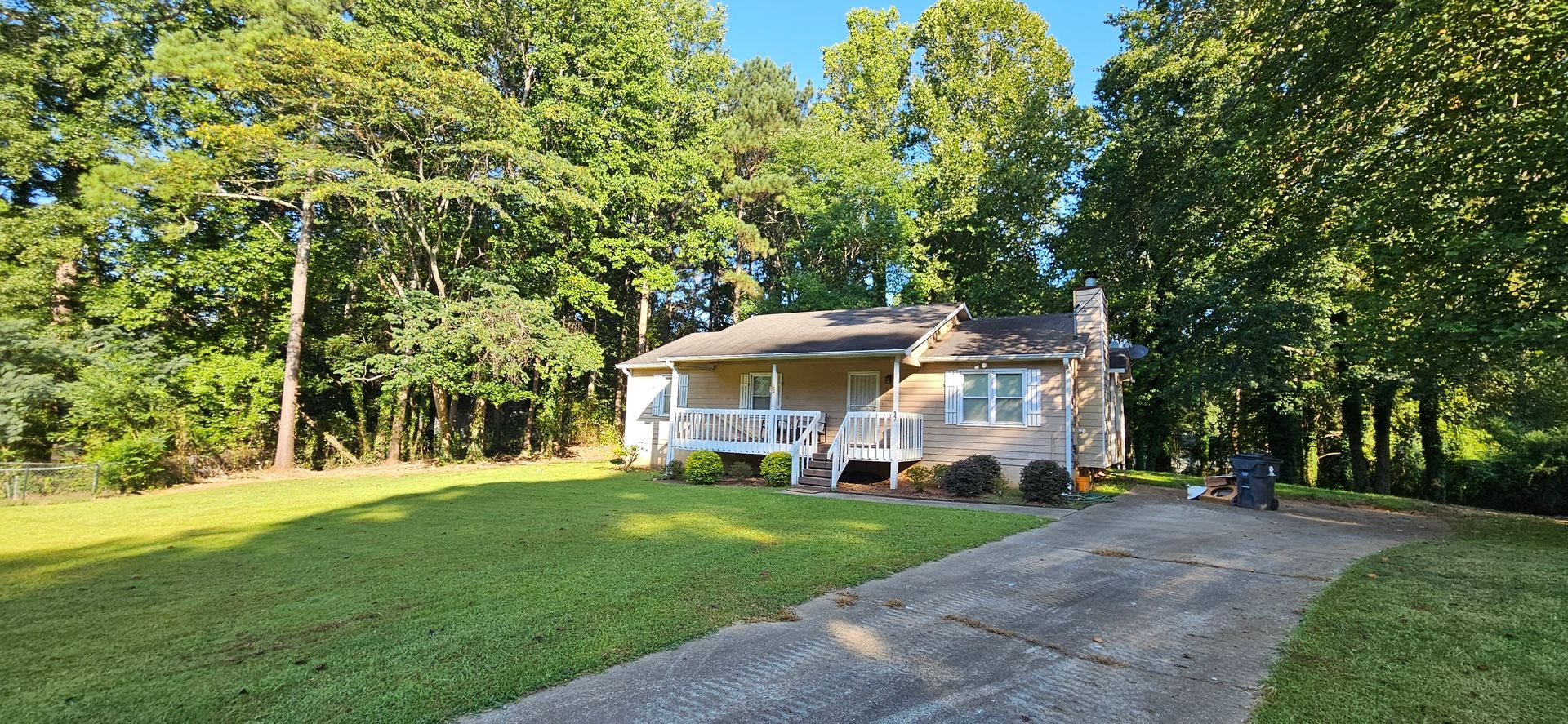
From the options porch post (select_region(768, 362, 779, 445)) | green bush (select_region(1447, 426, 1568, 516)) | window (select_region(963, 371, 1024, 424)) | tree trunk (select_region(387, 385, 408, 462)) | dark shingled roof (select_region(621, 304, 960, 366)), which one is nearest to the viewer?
window (select_region(963, 371, 1024, 424))

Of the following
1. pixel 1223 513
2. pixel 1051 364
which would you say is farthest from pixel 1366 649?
pixel 1051 364

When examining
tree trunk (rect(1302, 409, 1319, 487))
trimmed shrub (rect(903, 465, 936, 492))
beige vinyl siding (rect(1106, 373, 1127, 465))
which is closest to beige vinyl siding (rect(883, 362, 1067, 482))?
trimmed shrub (rect(903, 465, 936, 492))

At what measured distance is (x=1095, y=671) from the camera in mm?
3701

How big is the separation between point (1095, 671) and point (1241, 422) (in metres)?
25.3

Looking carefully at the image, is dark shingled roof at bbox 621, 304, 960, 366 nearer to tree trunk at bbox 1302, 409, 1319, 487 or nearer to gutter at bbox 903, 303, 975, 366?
gutter at bbox 903, 303, 975, 366

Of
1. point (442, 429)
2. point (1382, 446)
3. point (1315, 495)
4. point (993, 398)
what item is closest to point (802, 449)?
point (993, 398)

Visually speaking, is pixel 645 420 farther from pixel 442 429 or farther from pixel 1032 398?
pixel 1032 398

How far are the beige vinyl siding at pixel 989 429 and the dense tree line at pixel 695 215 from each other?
504cm

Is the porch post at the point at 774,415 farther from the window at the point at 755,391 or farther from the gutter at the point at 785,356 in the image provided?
the window at the point at 755,391

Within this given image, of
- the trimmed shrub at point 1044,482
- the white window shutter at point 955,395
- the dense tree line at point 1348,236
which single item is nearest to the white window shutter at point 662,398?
the white window shutter at point 955,395

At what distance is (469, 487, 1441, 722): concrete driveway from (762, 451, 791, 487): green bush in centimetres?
709

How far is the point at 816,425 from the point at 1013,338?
5073 millimetres

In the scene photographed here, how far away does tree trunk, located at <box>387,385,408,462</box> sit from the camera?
62.4 ft

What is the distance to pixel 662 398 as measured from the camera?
19.0 meters
